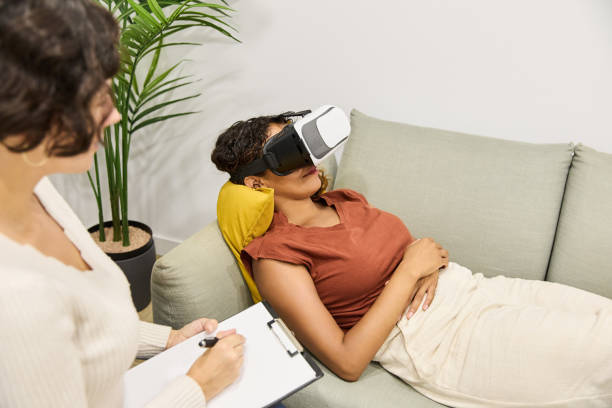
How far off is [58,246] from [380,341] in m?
0.74

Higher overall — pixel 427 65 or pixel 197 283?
pixel 427 65

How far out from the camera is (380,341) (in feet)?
3.86

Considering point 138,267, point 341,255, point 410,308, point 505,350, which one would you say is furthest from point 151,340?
point 138,267

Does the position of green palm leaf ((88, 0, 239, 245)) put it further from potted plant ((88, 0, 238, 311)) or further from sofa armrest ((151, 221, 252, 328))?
sofa armrest ((151, 221, 252, 328))

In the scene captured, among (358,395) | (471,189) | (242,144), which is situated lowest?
(358,395)

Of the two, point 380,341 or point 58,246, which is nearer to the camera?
point 58,246

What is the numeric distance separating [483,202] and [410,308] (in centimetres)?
48

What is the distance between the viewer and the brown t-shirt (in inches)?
49.3

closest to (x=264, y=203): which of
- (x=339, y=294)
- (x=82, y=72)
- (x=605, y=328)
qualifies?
(x=339, y=294)

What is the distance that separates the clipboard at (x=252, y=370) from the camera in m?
0.93

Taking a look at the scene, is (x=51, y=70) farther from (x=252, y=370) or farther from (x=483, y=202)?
(x=483, y=202)

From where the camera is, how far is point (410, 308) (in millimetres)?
1296

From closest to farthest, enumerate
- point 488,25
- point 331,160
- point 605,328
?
point 605,328 → point 488,25 → point 331,160

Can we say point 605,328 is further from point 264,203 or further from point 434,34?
point 434,34
